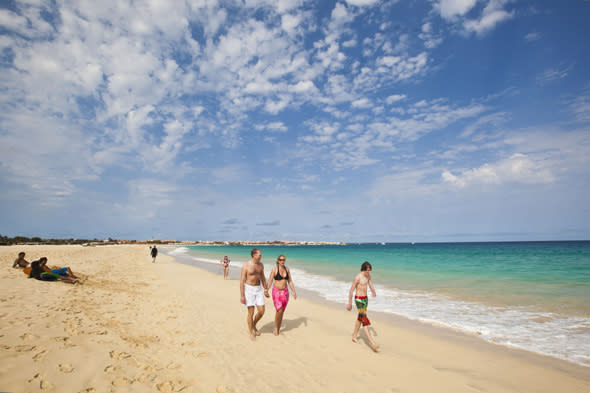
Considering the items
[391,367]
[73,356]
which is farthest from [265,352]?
[73,356]

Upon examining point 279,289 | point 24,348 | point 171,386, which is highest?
point 279,289

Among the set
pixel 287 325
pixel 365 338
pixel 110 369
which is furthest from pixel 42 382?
pixel 365 338

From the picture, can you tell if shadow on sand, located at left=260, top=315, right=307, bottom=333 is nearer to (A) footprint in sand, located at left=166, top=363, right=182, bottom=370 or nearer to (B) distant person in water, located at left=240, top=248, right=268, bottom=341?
(B) distant person in water, located at left=240, top=248, right=268, bottom=341

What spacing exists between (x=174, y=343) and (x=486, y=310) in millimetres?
10457

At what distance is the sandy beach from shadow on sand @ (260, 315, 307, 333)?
0.05 metres

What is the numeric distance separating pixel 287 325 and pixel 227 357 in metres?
2.85

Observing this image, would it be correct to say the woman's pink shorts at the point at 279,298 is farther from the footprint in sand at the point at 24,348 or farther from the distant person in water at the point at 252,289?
the footprint in sand at the point at 24,348

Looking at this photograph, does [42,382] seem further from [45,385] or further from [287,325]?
[287,325]

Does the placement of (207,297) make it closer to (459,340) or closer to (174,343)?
(174,343)

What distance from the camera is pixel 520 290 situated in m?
13.6

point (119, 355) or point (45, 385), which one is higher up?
point (45, 385)

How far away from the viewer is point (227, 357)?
207 inches

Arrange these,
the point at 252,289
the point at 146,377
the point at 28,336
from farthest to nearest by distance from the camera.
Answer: the point at 252,289 < the point at 28,336 < the point at 146,377

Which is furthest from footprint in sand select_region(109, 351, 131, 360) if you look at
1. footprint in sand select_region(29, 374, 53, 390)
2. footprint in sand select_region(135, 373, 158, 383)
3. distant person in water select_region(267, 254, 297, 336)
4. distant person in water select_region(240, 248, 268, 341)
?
distant person in water select_region(267, 254, 297, 336)
